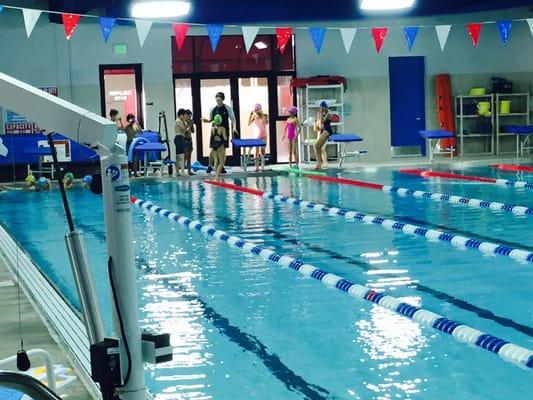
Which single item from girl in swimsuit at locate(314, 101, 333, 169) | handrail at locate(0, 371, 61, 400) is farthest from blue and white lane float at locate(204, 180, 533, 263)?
handrail at locate(0, 371, 61, 400)

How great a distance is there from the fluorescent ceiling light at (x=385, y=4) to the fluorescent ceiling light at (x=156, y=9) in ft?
13.7

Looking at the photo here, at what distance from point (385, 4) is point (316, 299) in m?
14.1

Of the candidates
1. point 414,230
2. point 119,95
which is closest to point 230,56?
point 119,95

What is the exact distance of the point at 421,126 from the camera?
71.5ft

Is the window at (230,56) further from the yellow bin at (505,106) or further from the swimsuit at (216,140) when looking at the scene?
the yellow bin at (505,106)

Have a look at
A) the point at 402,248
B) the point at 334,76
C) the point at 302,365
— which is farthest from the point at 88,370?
the point at 334,76

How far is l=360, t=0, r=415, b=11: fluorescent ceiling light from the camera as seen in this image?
1927 centimetres

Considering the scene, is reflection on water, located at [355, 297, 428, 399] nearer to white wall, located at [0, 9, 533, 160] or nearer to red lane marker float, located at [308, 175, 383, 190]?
red lane marker float, located at [308, 175, 383, 190]

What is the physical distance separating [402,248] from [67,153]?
8.97 m

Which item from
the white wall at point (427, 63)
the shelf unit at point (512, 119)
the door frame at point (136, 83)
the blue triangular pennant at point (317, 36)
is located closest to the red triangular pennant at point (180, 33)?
the blue triangular pennant at point (317, 36)

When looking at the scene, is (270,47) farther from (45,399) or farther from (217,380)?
(45,399)

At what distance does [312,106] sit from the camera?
20344 mm

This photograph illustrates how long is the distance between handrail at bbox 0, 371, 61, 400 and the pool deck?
1.49m

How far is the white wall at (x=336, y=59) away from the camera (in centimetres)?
1941
